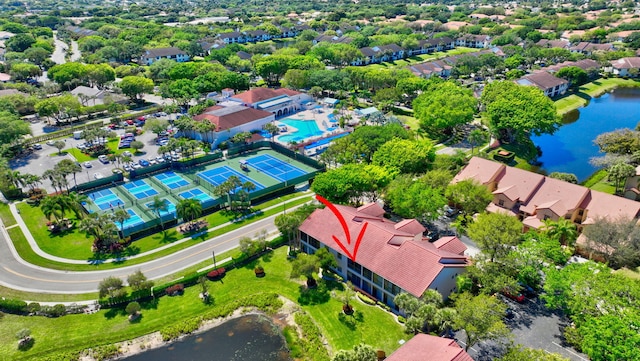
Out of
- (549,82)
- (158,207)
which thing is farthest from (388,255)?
(549,82)

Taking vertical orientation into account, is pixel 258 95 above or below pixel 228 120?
above

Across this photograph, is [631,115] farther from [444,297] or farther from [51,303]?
[51,303]

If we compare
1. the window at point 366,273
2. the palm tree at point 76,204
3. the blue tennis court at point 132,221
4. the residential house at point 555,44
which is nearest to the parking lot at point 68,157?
the palm tree at point 76,204

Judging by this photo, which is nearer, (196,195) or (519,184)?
(519,184)

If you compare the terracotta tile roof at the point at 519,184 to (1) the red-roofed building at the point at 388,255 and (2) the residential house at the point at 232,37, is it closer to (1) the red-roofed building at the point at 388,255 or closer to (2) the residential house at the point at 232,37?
(1) the red-roofed building at the point at 388,255

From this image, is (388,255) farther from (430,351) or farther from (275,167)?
(275,167)

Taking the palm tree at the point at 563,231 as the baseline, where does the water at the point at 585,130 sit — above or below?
below

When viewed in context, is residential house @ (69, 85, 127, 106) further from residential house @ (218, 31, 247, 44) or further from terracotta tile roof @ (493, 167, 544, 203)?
terracotta tile roof @ (493, 167, 544, 203)
